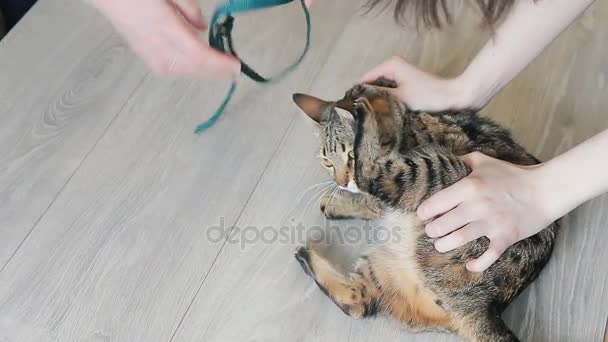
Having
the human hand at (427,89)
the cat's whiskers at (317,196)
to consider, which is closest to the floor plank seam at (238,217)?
the cat's whiskers at (317,196)

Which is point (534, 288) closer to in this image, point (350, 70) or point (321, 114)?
point (321, 114)

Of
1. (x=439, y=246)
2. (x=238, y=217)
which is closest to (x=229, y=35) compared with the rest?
(x=238, y=217)

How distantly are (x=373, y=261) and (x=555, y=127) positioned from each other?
0.50 m

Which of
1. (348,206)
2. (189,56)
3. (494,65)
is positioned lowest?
(348,206)

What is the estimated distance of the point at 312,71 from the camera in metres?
1.33

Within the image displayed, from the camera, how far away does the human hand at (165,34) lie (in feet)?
2.26

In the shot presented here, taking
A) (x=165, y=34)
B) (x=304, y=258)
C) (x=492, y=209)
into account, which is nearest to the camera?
(x=165, y=34)

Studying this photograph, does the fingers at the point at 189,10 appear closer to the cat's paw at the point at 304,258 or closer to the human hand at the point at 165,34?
the human hand at the point at 165,34

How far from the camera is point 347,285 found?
104 centimetres

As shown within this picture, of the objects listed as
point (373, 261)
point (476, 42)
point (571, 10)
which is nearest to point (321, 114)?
point (373, 261)

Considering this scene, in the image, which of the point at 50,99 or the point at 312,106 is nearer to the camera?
A: the point at 312,106

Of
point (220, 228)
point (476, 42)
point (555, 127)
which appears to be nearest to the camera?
point (220, 228)

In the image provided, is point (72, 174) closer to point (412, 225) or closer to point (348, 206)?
point (348, 206)

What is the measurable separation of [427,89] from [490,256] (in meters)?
0.31
